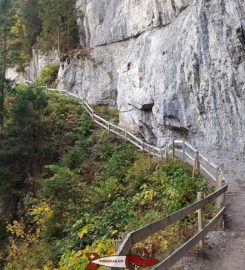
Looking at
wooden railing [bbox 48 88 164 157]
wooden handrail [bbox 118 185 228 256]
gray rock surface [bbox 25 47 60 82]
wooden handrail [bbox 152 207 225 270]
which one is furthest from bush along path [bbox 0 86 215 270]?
gray rock surface [bbox 25 47 60 82]

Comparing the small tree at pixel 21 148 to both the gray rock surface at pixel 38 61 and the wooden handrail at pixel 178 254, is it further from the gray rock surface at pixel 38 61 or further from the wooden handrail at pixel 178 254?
the gray rock surface at pixel 38 61

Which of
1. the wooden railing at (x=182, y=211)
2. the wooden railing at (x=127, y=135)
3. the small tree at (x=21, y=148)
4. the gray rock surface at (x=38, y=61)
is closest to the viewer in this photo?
the wooden railing at (x=182, y=211)

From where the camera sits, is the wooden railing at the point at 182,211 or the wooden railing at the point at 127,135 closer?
the wooden railing at the point at 182,211

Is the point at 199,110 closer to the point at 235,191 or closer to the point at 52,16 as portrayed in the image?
the point at 235,191

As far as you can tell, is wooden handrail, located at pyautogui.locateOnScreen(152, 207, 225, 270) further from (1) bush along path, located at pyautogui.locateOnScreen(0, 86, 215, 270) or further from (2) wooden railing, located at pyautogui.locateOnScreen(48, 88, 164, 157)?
(2) wooden railing, located at pyautogui.locateOnScreen(48, 88, 164, 157)

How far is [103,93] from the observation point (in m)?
34.0

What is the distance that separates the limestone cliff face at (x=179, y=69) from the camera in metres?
16.3

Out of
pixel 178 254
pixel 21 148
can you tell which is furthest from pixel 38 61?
pixel 178 254

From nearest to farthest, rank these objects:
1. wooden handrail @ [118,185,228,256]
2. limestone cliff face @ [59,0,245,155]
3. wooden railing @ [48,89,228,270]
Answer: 1. wooden handrail @ [118,185,228,256]
2. wooden railing @ [48,89,228,270]
3. limestone cliff face @ [59,0,245,155]

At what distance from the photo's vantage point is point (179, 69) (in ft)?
63.8

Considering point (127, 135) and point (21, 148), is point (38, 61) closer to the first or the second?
point (127, 135)

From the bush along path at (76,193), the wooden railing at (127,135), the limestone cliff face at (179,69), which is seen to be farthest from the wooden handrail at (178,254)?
the wooden railing at (127,135)

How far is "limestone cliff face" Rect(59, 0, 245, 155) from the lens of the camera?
53.4 ft

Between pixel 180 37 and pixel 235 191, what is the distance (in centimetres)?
1037
